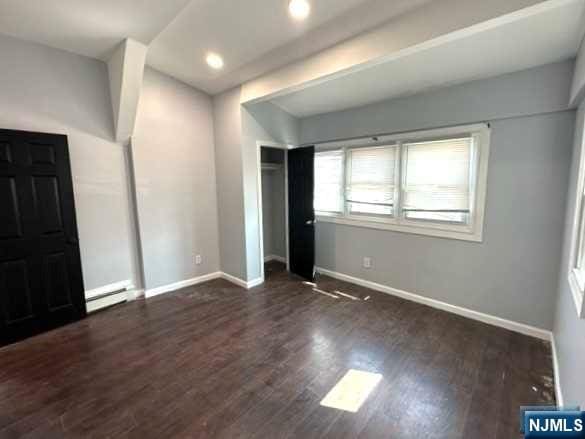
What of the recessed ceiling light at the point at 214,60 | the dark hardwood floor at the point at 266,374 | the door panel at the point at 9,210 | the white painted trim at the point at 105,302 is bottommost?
the dark hardwood floor at the point at 266,374

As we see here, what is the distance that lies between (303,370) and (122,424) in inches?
49.6

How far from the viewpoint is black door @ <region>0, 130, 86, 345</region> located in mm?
2527

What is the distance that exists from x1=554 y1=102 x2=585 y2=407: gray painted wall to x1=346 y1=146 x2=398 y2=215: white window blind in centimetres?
164

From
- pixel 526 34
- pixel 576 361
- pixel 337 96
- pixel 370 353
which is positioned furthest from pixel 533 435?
pixel 337 96

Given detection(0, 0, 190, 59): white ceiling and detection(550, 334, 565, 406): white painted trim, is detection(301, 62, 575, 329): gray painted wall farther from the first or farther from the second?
detection(0, 0, 190, 59): white ceiling

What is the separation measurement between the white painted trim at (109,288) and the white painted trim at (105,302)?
0.20 feet

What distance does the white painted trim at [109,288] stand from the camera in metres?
3.18

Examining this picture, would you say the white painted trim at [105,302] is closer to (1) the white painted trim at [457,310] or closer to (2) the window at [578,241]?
(1) the white painted trim at [457,310]

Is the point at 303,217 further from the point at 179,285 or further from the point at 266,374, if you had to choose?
the point at 266,374

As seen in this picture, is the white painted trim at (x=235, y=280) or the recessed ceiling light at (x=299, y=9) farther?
the white painted trim at (x=235, y=280)

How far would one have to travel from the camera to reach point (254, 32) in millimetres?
2479

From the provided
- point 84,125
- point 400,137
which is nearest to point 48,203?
point 84,125

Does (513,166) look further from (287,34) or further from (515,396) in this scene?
(287,34)

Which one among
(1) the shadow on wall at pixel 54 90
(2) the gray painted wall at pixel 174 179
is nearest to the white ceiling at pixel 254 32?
(2) the gray painted wall at pixel 174 179
